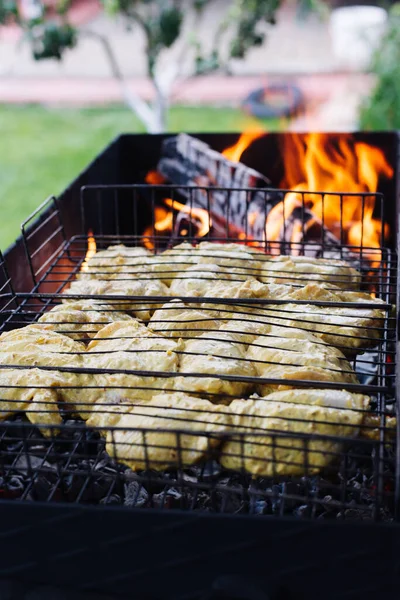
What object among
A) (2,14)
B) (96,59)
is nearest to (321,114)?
(2,14)

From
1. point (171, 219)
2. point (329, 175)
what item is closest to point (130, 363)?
point (171, 219)

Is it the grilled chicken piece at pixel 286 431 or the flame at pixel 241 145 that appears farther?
the flame at pixel 241 145

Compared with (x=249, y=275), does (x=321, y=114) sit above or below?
below

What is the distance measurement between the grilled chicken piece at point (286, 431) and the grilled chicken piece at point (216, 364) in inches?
6.6

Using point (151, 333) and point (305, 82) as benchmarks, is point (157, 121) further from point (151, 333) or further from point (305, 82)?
point (305, 82)

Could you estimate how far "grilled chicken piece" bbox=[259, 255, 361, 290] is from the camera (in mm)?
3399

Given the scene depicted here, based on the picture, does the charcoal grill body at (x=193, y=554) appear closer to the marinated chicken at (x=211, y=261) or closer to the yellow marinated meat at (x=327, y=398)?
the yellow marinated meat at (x=327, y=398)

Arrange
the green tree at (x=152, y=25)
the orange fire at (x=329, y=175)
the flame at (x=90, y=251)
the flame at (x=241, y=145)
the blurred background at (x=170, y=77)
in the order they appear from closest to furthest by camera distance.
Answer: the flame at (x=90, y=251)
the orange fire at (x=329, y=175)
the flame at (x=241, y=145)
the green tree at (x=152, y=25)
the blurred background at (x=170, y=77)

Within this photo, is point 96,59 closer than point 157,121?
No

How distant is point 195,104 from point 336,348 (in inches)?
409

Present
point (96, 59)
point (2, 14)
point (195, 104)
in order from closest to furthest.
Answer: point (2, 14), point (195, 104), point (96, 59)

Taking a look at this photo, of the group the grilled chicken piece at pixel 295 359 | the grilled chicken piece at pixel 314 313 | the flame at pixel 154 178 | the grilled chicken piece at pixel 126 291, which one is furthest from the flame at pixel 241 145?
the grilled chicken piece at pixel 295 359

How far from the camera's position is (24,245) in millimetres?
3641

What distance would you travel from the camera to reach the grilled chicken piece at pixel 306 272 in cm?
340
